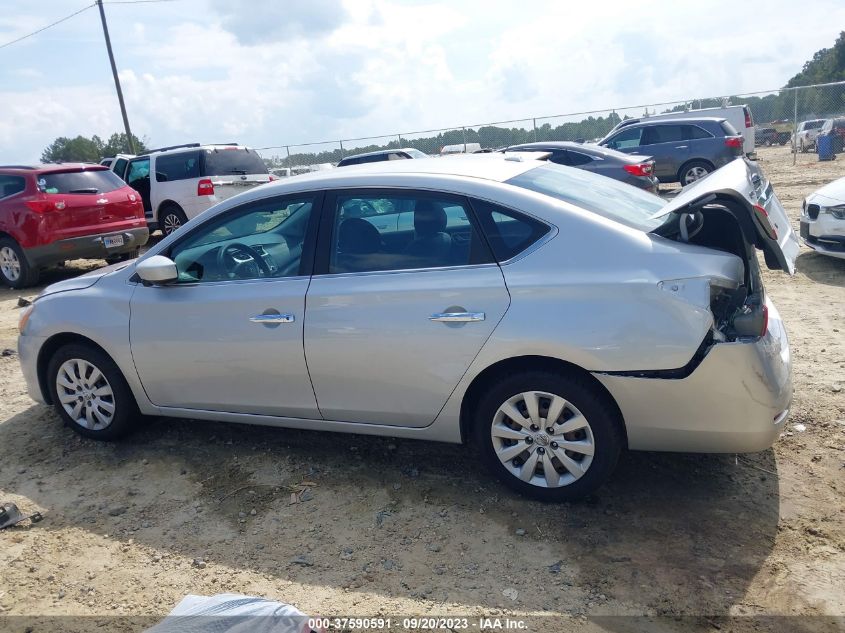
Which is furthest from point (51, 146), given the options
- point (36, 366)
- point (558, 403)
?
point (558, 403)

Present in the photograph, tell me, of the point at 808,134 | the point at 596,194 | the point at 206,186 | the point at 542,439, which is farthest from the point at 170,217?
the point at 808,134

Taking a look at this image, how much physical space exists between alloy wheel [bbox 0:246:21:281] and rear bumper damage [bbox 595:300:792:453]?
9.59 metres

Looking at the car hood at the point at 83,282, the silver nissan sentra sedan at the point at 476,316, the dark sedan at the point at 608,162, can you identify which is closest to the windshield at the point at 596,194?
the silver nissan sentra sedan at the point at 476,316

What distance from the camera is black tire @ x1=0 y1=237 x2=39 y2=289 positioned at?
9984 mm

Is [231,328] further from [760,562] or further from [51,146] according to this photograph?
[51,146]

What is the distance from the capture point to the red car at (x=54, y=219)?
9781 mm

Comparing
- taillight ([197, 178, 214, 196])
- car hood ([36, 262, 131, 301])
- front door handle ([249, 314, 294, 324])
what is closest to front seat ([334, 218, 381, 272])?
front door handle ([249, 314, 294, 324])

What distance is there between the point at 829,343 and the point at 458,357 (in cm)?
361

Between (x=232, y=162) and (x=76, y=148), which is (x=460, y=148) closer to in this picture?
(x=232, y=162)

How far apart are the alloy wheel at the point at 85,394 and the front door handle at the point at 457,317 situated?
7.62ft

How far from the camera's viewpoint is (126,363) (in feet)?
14.3

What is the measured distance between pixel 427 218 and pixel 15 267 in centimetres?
872

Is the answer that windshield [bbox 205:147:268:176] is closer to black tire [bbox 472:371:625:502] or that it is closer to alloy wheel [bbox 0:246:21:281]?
alloy wheel [bbox 0:246:21:281]

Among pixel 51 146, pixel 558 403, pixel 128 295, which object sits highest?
pixel 51 146
